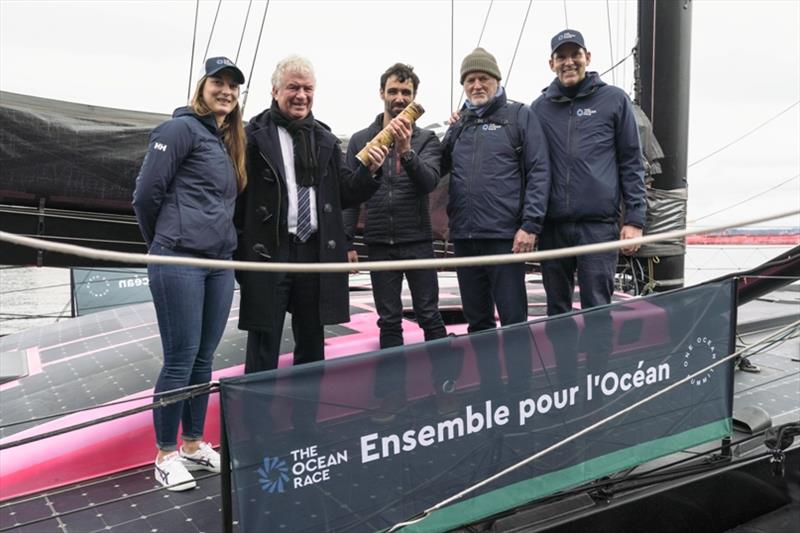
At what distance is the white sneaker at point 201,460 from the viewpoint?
267cm

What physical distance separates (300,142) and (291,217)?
0.32m

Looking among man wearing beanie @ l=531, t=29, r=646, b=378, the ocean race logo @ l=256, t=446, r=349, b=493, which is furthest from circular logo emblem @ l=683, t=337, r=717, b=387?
the ocean race logo @ l=256, t=446, r=349, b=493

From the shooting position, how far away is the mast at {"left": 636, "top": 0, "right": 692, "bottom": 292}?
14.5ft

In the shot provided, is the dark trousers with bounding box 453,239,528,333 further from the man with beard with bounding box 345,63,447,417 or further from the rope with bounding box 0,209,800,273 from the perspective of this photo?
the rope with bounding box 0,209,800,273

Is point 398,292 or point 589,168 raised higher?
point 589,168

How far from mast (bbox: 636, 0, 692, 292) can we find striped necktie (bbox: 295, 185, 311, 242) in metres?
2.60

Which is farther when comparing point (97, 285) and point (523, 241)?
point (97, 285)

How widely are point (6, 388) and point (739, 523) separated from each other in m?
3.91

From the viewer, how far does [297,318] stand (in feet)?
9.13

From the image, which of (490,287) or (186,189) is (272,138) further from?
(490,287)

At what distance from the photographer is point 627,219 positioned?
10.0ft

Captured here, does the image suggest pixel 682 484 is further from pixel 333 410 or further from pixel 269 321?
pixel 269 321

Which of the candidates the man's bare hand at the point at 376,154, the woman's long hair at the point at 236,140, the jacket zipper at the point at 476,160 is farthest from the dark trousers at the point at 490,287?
the woman's long hair at the point at 236,140

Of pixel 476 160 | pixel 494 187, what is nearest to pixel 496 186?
pixel 494 187
